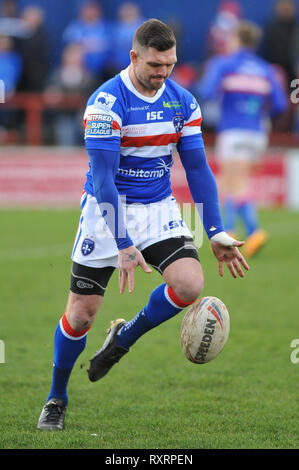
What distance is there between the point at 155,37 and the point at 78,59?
12.6 metres

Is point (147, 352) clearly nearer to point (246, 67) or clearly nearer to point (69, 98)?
point (246, 67)

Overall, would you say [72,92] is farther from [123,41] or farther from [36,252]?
[36,252]

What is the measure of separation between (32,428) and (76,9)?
16453mm

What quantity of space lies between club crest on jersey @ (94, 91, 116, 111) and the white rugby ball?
124 centimetres

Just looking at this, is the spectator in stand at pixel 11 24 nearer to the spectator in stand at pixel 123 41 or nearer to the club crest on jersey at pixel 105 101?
the spectator in stand at pixel 123 41

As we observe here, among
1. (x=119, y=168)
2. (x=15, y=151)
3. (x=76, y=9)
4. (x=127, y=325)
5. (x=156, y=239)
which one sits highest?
(x=76, y=9)

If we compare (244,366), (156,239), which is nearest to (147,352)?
(244,366)

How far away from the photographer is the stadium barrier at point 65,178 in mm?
16266

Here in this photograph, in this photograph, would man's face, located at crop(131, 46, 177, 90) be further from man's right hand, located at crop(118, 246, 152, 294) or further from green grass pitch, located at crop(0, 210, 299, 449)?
green grass pitch, located at crop(0, 210, 299, 449)

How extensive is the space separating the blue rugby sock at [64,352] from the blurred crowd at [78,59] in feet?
39.7

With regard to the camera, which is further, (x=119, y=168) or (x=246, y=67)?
(x=246, y=67)

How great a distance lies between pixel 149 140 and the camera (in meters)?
4.86

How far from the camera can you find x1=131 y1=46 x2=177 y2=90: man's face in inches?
182

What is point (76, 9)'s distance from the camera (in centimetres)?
1984
